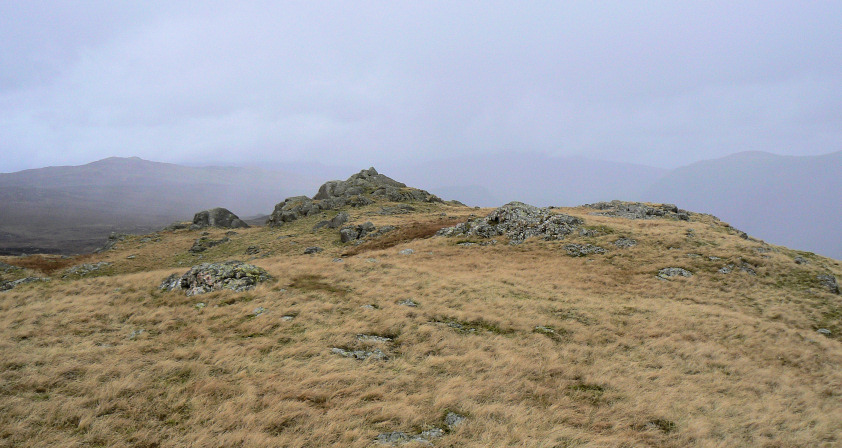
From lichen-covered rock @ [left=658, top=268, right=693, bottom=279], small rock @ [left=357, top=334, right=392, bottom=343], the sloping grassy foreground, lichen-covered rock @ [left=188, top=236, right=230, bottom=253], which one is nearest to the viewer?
the sloping grassy foreground

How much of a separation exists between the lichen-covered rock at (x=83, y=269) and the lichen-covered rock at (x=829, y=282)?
6296 centimetres

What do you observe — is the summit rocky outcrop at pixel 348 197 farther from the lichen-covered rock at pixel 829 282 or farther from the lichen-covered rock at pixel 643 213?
the lichen-covered rock at pixel 829 282

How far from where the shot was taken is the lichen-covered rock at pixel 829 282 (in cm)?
2170

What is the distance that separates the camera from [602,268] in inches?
998

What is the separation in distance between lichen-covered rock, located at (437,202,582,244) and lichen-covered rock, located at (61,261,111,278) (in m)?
38.0

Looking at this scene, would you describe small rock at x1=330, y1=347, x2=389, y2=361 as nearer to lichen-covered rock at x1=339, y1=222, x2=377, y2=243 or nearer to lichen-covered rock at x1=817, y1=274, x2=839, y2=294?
lichen-covered rock at x1=817, y1=274, x2=839, y2=294

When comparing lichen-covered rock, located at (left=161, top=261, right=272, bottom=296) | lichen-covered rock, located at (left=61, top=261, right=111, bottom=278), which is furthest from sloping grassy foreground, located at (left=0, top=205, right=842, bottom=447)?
lichen-covered rock, located at (left=61, top=261, right=111, bottom=278)

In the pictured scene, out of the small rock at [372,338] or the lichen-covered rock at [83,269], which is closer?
the small rock at [372,338]

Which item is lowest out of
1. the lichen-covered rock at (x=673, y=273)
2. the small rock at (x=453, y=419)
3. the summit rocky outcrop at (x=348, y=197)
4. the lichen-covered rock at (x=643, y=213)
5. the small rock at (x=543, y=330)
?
the small rock at (x=543, y=330)

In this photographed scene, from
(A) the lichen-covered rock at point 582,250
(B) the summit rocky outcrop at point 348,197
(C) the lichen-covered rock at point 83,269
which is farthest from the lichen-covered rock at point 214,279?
(B) the summit rocky outcrop at point 348,197

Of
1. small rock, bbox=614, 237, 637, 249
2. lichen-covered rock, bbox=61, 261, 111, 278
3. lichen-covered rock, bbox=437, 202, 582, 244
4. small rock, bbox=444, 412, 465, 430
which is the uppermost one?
lichen-covered rock, bbox=437, 202, 582, 244

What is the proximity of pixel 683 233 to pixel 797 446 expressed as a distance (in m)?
27.7

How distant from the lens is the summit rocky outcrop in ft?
210

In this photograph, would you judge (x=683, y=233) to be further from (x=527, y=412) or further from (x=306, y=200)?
(x=306, y=200)
